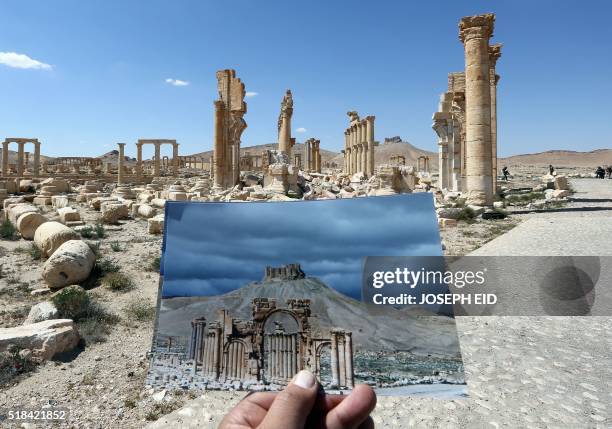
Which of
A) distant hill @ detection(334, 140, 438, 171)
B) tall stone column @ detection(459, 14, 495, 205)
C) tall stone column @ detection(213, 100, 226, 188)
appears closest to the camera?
tall stone column @ detection(459, 14, 495, 205)

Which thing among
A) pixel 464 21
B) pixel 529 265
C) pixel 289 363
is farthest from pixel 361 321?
pixel 464 21

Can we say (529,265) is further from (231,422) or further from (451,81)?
(451,81)

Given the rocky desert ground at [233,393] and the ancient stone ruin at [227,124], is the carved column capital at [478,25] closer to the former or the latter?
the ancient stone ruin at [227,124]

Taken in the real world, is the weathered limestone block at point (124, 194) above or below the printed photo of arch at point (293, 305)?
above

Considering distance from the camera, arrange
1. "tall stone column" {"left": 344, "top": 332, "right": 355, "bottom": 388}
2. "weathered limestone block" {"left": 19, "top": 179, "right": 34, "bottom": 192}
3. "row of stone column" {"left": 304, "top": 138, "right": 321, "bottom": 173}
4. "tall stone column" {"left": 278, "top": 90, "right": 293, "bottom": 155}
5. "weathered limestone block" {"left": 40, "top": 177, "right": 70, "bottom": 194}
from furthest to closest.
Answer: "row of stone column" {"left": 304, "top": 138, "right": 321, "bottom": 173}
"tall stone column" {"left": 278, "top": 90, "right": 293, "bottom": 155}
"weathered limestone block" {"left": 19, "top": 179, "right": 34, "bottom": 192}
"weathered limestone block" {"left": 40, "top": 177, "right": 70, "bottom": 194}
"tall stone column" {"left": 344, "top": 332, "right": 355, "bottom": 388}

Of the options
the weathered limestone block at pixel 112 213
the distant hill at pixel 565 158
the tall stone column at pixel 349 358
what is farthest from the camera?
the distant hill at pixel 565 158

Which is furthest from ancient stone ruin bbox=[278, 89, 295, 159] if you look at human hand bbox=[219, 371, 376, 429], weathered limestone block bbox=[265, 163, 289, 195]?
human hand bbox=[219, 371, 376, 429]

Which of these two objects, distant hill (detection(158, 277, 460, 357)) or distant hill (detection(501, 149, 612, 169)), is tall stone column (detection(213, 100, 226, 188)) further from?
distant hill (detection(501, 149, 612, 169))

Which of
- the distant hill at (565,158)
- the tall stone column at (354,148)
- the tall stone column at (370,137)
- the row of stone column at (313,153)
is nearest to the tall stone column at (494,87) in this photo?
the tall stone column at (370,137)
